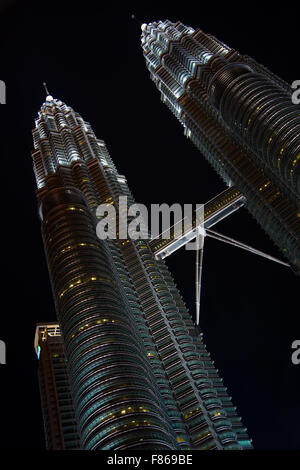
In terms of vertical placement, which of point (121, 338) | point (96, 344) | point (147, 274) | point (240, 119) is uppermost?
point (240, 119)

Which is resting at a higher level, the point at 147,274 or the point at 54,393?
the point at 147,274

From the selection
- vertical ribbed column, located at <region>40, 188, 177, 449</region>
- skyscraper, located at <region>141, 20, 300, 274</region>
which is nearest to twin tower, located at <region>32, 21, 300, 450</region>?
vertical ribbed column, located at <region>40, 188, 177, 449</region>

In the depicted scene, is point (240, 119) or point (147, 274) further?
point (147, 274)

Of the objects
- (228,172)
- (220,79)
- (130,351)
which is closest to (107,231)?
(228,172)

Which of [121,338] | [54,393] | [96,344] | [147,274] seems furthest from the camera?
[54,393]

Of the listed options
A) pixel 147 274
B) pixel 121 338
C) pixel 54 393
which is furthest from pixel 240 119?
pixel 54 393

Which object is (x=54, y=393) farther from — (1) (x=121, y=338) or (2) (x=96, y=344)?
(2) (x=96, y=344)

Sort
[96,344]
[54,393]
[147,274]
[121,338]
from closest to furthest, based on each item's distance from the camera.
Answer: [96,344], [121,338], [147,274], [54,393]

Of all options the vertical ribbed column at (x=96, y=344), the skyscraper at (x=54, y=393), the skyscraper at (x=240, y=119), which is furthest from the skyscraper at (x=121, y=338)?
the skyscraper at (x=54, y=393)
